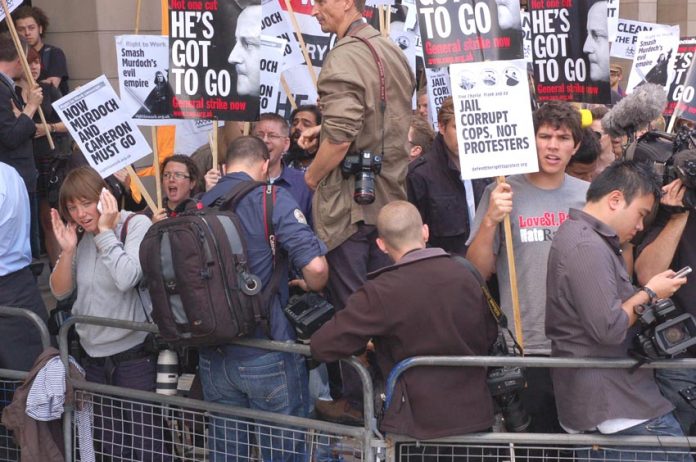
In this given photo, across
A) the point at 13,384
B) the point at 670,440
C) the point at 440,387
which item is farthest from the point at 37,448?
the point at 670,440

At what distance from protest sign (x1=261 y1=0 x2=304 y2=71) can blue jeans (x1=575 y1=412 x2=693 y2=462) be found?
4.64 m

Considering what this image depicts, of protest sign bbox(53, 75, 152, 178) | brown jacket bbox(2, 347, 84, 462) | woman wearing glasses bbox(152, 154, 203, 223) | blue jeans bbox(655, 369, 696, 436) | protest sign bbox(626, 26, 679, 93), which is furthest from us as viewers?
protest sign bbox(626, 26, 679, 93)

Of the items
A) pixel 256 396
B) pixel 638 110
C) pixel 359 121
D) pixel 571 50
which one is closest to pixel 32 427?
pixel 256 396

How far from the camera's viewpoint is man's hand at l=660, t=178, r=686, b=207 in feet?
16.4

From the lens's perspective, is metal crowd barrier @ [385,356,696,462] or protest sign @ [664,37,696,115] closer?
metal crowd barrier @ [385,356,696,462]

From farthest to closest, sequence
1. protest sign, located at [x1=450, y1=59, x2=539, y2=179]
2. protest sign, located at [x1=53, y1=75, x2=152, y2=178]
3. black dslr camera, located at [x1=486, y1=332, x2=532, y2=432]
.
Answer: protest sign, located at [x1=53, y1=75, x2=152, y2=178] < protest sign, located at [x1=450, y1=59, x2=539, y2=179] < black dslr camera, located at [x1=486, y1=332, x2=532, y2=432]

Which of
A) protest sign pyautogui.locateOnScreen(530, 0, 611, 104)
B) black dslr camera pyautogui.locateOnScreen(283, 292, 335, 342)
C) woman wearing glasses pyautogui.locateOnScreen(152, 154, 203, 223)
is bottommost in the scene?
black dslr camera pyautogui.locateOnScreen(283, 292, 335, 342)

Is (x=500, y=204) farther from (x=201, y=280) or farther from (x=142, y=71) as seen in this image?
(x=142, y=71)

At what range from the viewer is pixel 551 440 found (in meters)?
4.68

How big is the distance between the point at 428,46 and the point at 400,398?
2.00 metres

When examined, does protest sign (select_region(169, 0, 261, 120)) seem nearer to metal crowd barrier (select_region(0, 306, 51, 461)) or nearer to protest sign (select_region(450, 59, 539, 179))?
protest sign (select_region(450, 59, 539, 179))

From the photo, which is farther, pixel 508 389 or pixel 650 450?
pixel 508 389

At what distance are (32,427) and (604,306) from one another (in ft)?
9.48

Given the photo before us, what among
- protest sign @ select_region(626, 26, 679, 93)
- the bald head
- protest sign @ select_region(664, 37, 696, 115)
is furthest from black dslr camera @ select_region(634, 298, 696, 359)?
protest sign @ select_region(626, 26, 679, 93)
